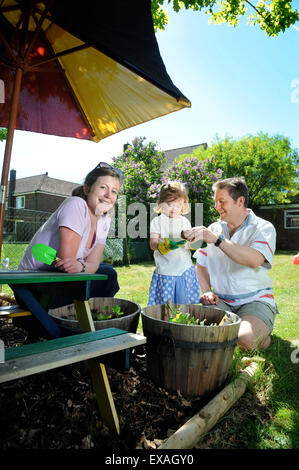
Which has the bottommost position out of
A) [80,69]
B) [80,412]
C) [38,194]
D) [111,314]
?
[80,412]

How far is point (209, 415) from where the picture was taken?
1482 millimetres

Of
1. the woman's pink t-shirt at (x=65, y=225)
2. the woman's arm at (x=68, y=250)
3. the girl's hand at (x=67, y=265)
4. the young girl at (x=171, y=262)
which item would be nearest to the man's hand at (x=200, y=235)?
the young girl at (x=171, y=262)

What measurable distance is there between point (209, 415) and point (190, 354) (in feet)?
1.08

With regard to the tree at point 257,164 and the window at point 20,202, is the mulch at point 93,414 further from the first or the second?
the window at point 20,202

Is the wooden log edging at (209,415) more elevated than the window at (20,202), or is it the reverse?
the window at (20,202)

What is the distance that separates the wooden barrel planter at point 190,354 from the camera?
171cm

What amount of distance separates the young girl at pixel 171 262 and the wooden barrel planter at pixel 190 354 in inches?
40.5

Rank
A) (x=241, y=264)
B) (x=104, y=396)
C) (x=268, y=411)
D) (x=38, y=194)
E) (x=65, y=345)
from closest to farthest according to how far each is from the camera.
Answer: (x=65, y=345)
(x=104, y=396)
(x=268, y=411)
(x=241, y=264)
(x=38, y=194)

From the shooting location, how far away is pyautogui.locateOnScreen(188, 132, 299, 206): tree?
63.1ft

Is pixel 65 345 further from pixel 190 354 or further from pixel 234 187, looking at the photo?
pixel 234 187

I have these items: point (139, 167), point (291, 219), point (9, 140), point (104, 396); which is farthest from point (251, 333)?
point (291, 219)

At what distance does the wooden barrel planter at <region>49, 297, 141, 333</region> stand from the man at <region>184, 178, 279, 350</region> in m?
0.77

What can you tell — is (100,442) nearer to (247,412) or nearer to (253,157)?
(247,412)

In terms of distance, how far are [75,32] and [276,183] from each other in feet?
66.7
